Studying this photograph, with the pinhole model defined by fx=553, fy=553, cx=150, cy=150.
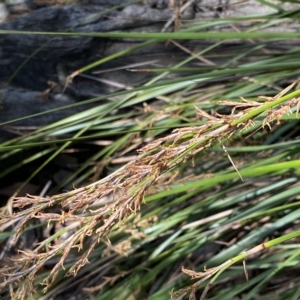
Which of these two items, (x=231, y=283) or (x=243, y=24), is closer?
(x=231, y=283)

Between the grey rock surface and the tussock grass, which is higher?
the grey rock surface

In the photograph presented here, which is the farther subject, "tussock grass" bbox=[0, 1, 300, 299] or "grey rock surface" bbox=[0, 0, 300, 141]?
"grey rock surface" bbox=[0, 0, 300, 141]

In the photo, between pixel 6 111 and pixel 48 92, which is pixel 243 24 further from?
pixel 6 111

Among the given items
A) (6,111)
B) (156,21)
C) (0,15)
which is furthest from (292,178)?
(0,15)

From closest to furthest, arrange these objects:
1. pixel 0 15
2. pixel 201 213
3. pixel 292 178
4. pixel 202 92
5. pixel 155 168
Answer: pixel 155 168
pixel 292 178
pixel 201 213
pixel 202 92
pixel 0 15

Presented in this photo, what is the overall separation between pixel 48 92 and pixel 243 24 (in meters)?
0.63

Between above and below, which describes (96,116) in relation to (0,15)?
below

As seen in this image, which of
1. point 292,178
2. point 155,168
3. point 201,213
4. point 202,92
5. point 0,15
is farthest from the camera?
point 0,15

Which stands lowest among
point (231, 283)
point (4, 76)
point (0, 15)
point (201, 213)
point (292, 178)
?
point (231, 283)

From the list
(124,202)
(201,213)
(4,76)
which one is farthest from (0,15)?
(124,202)

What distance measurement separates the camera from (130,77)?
1719 millimetres

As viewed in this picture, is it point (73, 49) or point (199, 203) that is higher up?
point (73, 49)

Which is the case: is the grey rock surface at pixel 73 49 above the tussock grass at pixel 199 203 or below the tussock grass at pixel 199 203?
above

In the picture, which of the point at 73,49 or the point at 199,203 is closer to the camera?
the point at 199,203
